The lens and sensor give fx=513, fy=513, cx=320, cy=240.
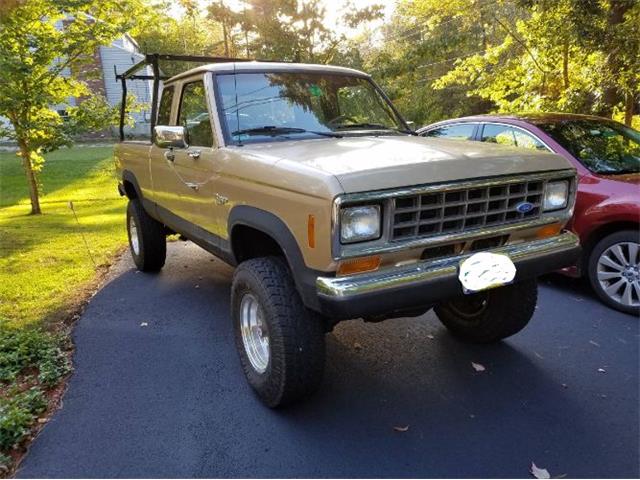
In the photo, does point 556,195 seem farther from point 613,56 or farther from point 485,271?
point 613,56

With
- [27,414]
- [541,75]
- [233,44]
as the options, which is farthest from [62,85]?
[233,44]

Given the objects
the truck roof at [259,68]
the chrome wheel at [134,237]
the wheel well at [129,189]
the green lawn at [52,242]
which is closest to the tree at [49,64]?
the green lawn at [52,242]

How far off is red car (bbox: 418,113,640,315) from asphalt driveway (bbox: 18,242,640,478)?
1.08 ft

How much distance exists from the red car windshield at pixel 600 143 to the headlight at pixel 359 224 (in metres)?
3.11

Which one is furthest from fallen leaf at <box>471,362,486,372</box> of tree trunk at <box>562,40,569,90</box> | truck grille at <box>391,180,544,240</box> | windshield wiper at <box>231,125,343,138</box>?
tree trunk at <box>562,40,569,90</box>

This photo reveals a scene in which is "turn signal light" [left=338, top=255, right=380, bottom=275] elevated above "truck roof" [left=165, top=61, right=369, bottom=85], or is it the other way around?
"truck roof" [left=165, top=61, right=369, bottom=85]

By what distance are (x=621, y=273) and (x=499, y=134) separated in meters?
1.90

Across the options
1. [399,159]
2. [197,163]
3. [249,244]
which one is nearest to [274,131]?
[197,163]

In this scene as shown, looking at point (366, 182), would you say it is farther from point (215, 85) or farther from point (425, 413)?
point (215, 85)

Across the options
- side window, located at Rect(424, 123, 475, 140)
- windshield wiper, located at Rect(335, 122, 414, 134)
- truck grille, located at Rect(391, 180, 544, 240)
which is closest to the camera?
truck grille, located at Rect(391, 180, 544, 240)

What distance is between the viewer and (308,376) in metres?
2.87

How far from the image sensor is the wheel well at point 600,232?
168 inches

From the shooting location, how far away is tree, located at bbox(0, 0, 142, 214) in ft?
26.1

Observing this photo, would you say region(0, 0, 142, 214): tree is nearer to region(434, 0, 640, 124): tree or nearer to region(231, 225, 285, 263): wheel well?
region(231, 225, 285, 263): wheel well
